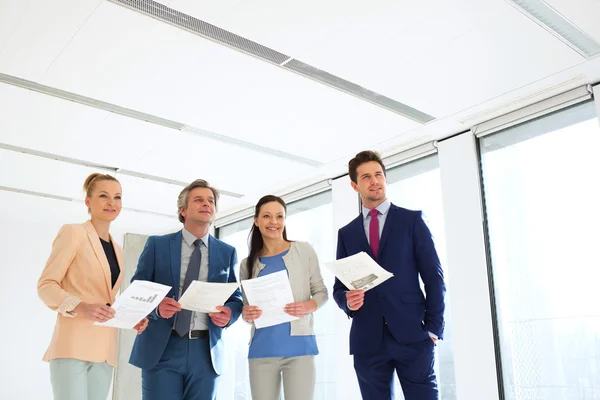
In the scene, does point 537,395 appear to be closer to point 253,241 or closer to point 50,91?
point 253,241

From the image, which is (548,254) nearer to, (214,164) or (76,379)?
(214,164)

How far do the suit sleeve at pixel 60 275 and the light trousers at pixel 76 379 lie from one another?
189mm

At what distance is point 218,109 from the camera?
410 cm

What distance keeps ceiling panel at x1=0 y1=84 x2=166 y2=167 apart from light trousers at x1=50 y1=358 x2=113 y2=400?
2448 mm

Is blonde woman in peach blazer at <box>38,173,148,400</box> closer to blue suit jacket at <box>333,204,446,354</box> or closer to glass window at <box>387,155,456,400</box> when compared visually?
blue suit jacket at <box>333,204,446,354</box>

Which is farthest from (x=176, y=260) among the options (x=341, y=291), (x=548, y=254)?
(x=548, y=254)

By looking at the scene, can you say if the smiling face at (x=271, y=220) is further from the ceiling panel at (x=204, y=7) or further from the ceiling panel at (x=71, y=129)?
the ceiling panel at (x=71, y=129)

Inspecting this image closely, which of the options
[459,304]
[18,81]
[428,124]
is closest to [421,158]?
[428,124]

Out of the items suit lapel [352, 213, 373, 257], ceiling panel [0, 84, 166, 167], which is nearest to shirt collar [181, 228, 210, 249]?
suit lapel [352, 213, 373, 257]

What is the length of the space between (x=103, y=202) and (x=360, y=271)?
45.3 inches

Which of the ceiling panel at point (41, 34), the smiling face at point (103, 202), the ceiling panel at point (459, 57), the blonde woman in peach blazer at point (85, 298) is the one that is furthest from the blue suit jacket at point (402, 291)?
the ceiling panel at point (41, 34)

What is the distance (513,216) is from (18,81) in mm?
3762

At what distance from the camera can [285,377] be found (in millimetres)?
2334

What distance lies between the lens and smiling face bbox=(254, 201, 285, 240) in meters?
2.57
